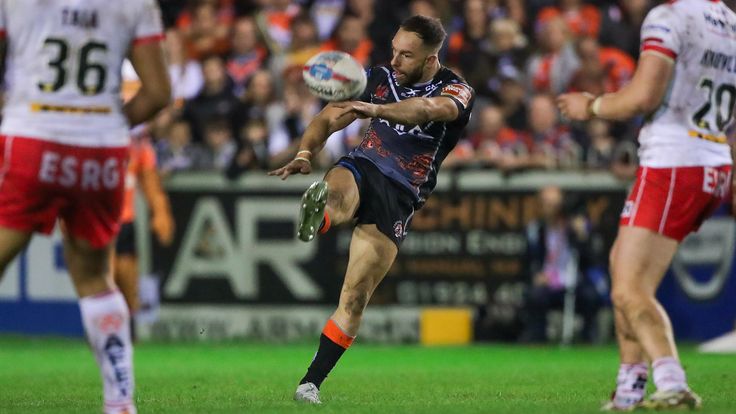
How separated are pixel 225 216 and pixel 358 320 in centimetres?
771

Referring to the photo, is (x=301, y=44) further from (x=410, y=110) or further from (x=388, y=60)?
(x=410, y=110)

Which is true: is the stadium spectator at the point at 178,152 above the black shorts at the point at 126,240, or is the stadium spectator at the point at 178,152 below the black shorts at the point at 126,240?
above

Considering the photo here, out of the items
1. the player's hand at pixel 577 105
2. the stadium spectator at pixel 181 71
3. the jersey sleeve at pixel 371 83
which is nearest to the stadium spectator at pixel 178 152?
the stadium spectator at pixel 181 71

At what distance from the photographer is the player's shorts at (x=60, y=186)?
6695 mm

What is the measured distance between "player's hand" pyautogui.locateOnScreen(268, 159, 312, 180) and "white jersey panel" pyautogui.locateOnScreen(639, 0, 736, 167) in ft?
6.94

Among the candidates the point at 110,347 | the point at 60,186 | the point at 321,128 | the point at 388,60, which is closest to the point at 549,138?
the point at 388,60

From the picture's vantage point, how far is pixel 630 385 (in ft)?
26.0

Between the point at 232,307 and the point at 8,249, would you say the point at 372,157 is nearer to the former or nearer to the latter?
the point at 8,249

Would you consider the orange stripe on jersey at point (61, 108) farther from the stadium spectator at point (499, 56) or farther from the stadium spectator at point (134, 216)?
the stadium spectator at point (499, 56)

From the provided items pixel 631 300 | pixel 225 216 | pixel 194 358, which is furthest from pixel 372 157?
pixel 225 216

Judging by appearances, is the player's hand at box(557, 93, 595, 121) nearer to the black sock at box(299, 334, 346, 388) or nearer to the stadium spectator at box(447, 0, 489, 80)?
the black sock at box(299, 334, 346, 388)

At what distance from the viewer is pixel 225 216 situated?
1672cm

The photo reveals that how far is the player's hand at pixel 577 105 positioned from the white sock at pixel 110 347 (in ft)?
9.24

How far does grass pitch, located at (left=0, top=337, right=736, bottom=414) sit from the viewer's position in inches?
→ 340
